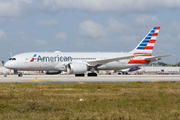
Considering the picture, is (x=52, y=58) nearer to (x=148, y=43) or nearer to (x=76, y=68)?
(x=76, y=68)

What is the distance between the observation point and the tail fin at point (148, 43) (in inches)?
2203

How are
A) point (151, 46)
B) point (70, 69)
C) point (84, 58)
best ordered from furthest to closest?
point (151, 46) → point (84, 58) → point (70, 69)

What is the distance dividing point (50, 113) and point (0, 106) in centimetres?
308

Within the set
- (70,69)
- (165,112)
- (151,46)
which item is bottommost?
(165,112)

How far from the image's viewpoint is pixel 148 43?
56.2 m

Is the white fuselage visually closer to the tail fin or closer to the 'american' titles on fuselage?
the 'american' titles on fuselage

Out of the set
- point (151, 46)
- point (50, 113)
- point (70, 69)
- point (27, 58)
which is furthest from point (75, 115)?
point (151, 46)

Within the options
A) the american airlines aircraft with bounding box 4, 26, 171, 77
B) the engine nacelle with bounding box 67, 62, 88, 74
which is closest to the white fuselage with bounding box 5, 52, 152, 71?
the american airlines aircraft with bounding box 4, 26, 171, 77

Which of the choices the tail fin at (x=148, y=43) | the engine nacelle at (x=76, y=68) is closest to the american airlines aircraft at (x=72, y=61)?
the engine nacelle at (x=76, y=68)

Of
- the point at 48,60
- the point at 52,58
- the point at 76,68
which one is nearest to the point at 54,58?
the point at 52,58

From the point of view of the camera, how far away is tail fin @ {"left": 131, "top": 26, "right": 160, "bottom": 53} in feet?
184

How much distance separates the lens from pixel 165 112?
11383mm

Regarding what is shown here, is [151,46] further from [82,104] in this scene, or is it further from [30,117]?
[30,117]

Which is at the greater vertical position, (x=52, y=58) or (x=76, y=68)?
(x=52, y=58)
